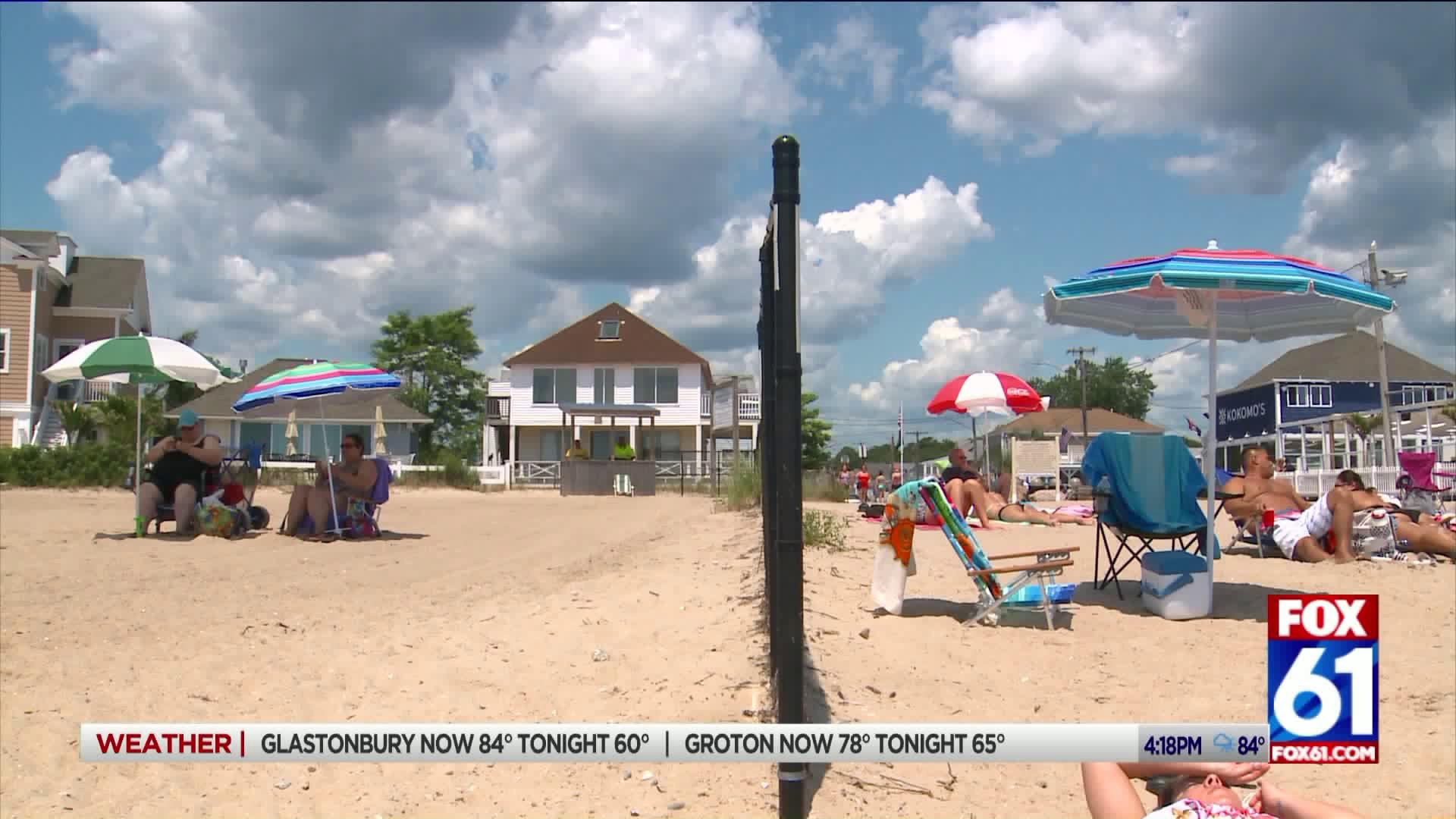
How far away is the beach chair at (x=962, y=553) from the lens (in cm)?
674

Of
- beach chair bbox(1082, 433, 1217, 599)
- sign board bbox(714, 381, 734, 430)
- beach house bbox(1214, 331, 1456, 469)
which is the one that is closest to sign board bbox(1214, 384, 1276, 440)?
beach house bbox(1214, 331, 1456, 469)

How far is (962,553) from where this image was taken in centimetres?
699

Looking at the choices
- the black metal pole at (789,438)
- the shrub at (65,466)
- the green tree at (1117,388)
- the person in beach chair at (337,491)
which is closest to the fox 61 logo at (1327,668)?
the black metal pole at (789,438)

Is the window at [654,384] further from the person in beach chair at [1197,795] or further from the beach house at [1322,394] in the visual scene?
the person in beach chair at [1197,795]

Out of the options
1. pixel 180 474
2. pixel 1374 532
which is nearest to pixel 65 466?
pixel 180 474

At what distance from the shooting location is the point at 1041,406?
17516 millimetres

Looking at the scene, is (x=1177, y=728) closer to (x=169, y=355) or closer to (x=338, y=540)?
(x=338, y=540)

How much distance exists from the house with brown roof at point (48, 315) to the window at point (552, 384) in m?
14.4

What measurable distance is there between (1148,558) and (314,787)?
5643 mm

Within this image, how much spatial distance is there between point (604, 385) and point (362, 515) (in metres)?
32.4

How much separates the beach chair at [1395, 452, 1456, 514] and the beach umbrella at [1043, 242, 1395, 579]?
309 cm

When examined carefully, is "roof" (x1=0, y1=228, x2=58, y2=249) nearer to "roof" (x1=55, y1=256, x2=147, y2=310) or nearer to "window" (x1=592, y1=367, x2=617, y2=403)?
"roof" (x1=55, y1=256, x2=147, y2=310)

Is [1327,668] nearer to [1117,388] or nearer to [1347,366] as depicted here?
[1347,366]

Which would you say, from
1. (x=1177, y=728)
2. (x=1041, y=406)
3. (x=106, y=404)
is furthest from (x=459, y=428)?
(x=1177, y=728)
